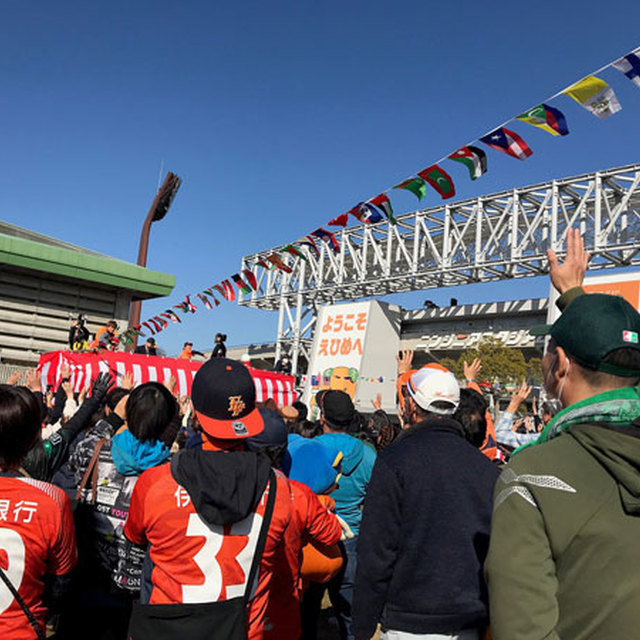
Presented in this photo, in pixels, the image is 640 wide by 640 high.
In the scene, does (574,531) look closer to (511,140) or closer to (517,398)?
(517,398)

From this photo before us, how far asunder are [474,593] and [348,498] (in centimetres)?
218

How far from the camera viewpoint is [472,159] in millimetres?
11078

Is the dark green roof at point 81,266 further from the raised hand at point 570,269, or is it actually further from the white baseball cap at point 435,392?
the raised hand at point 570,269

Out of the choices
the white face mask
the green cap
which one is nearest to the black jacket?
the white face mask

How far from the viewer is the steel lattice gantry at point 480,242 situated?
2169cm

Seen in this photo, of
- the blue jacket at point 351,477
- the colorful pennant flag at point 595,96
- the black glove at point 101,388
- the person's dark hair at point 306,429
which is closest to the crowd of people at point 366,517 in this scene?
the black glove at point 101,388

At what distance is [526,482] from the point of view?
156cm

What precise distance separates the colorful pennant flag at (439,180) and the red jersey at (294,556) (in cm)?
1004

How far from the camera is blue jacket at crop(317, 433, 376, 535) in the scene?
4523 millimetres

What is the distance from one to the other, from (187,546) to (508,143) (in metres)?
10.1

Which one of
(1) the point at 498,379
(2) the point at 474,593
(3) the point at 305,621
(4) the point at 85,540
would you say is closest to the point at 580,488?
(2) the point at 474,593

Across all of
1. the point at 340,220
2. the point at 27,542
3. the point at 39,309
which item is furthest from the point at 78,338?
the point at 27,542

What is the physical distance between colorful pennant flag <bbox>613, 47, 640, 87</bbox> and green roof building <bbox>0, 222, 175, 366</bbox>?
1281 cm

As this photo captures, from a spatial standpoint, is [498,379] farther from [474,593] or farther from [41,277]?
[474,593]
